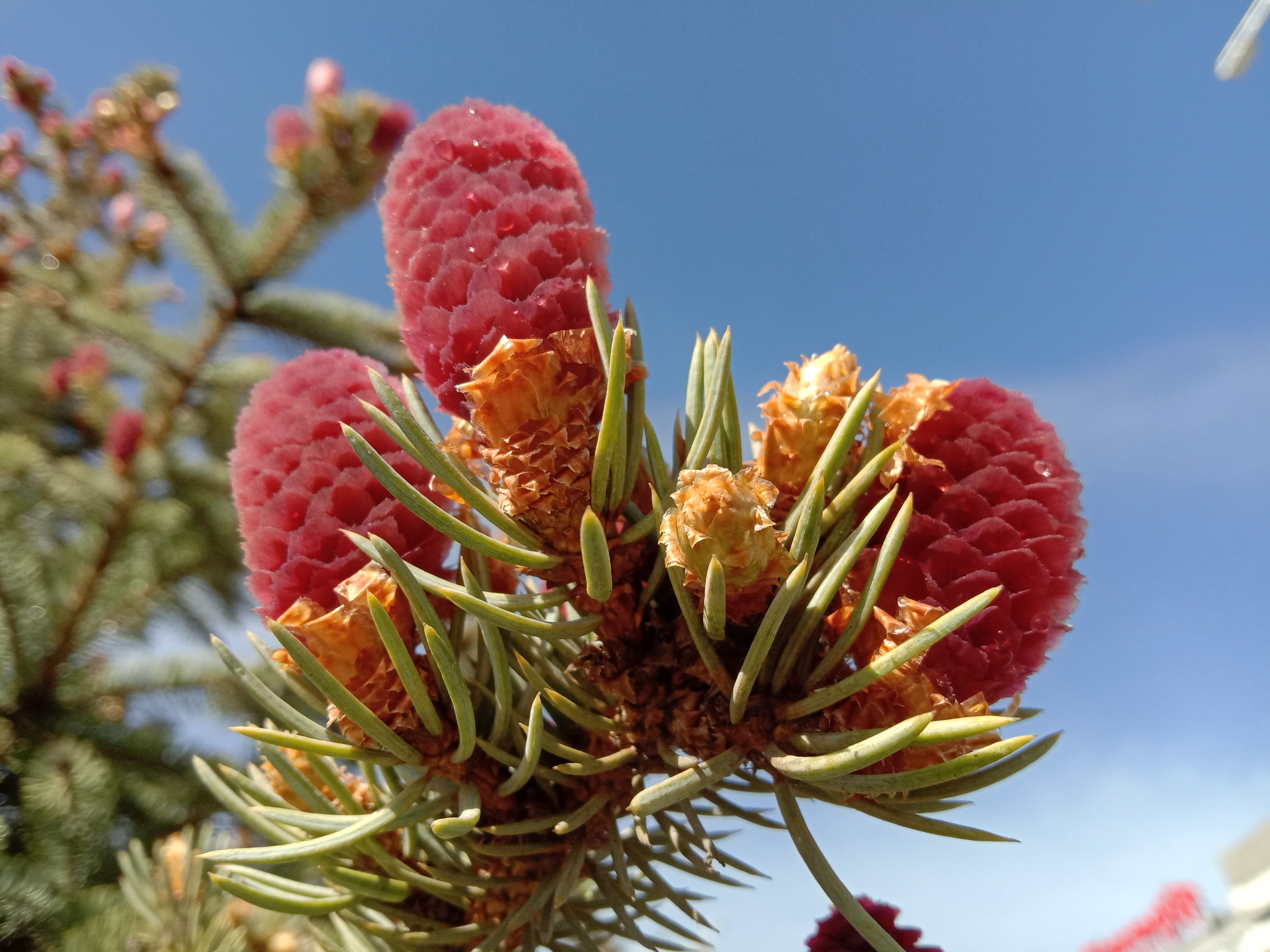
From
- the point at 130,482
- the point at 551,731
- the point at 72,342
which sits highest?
the point at 72,342

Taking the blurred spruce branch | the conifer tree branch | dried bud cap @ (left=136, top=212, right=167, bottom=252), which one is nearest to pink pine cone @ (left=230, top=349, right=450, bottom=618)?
the blurred spruce branch

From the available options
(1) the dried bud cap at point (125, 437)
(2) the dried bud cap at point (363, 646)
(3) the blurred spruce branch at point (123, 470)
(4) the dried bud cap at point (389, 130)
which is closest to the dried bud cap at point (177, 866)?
(3) the blurred spruce branch at point (123, 470)

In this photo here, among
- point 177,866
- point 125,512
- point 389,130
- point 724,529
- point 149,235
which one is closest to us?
point 724,529

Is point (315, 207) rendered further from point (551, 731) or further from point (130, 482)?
point (551, 731)

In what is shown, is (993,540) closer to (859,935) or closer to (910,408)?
(910,408)

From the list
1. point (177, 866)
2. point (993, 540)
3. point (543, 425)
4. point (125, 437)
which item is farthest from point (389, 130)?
point (993, 540)

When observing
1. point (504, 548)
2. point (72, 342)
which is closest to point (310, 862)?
point (504, 548)
